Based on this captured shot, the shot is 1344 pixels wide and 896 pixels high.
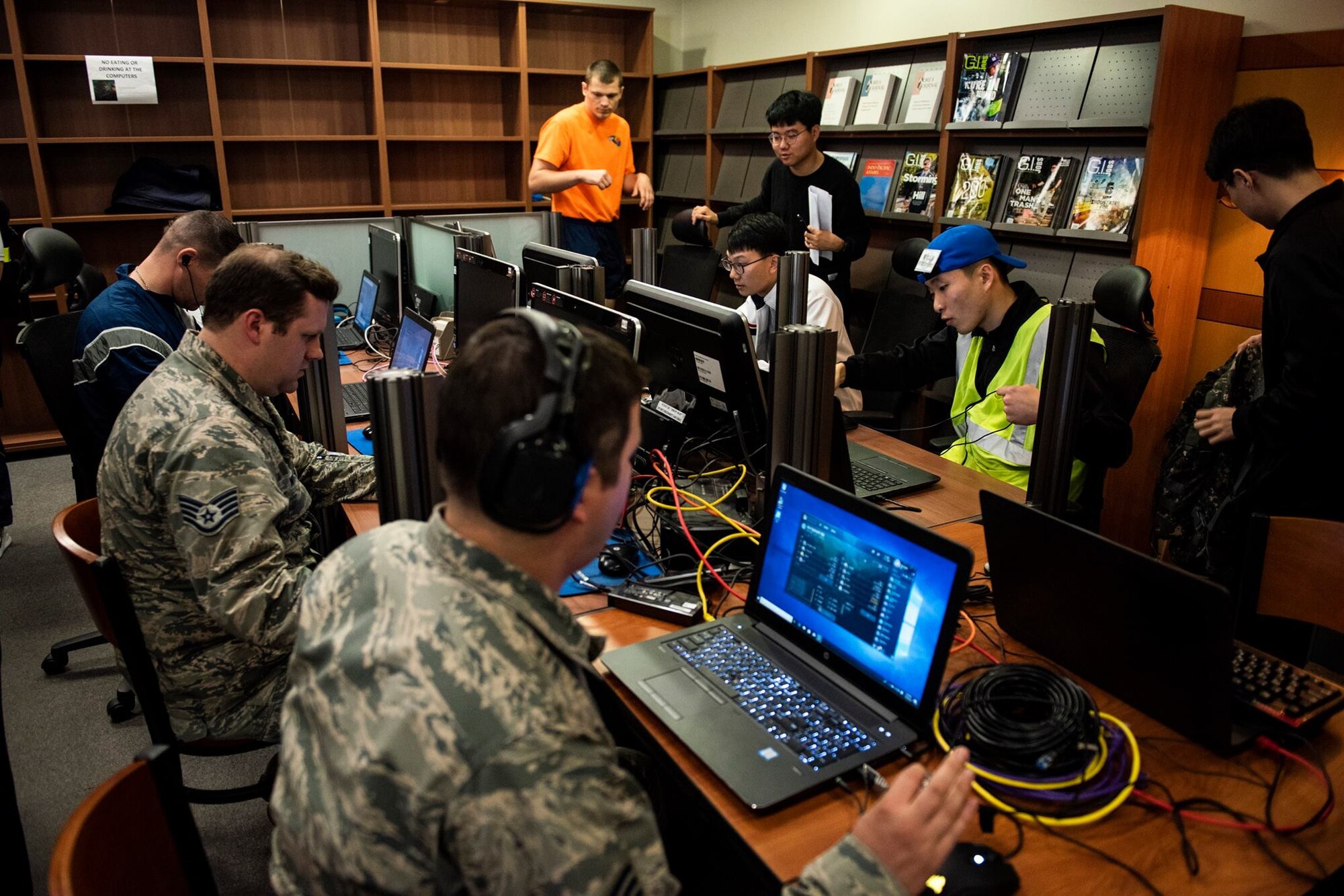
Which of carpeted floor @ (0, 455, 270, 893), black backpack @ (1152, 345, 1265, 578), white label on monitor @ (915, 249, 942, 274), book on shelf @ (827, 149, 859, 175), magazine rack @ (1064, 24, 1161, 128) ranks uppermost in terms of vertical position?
magazine rack @ (1064, 24, 1161, 128)

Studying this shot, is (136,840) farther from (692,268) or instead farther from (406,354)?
(692,268)

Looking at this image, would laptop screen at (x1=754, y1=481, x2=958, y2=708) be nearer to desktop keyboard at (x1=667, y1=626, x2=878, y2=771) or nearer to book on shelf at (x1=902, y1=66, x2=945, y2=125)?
desktop keyboard at (x1=667, y1=626, x2=878, y2=771)

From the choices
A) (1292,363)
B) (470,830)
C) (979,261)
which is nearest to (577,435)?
(470,830)

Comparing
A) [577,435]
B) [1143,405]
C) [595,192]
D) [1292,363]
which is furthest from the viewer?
[595,192]

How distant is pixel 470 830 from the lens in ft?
2.27

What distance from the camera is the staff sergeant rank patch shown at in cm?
145

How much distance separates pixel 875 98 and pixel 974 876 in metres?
3.80

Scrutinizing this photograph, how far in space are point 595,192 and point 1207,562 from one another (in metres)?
3.32

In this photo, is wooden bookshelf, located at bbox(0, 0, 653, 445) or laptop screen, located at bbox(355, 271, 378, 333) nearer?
laptop screen, located at bbox(355, 271, 378, 333)

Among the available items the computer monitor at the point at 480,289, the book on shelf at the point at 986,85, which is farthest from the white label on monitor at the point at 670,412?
the book on shelf at the point at 986,85

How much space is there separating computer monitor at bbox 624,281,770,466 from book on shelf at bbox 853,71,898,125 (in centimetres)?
243

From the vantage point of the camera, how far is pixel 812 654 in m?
1.27

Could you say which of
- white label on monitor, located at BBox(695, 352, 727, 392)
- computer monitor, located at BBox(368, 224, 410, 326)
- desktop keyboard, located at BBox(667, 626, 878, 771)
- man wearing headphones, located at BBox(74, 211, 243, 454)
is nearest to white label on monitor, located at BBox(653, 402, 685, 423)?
white label on monitor, located at BBox(695, 352, 727, 392)

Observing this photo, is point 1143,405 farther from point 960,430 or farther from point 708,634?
point 708,634
